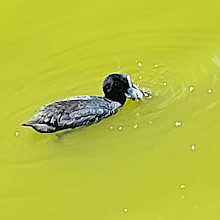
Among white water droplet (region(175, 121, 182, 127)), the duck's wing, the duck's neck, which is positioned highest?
the duck's neck

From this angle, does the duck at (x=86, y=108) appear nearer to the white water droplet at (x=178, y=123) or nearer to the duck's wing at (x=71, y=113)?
the duck's wing at (x=71, y=113)

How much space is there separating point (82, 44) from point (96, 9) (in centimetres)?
61

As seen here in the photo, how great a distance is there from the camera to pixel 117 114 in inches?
194

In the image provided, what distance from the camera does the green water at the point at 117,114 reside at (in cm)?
418

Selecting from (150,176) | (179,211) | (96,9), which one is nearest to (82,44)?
(96,9)

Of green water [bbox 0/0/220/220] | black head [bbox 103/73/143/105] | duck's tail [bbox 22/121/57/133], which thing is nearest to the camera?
green water [bbox 0/0/220/220]

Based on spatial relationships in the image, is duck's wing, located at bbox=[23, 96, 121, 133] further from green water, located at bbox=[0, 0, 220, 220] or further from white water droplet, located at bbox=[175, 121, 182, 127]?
white water droplet, located at bbox=[175, 121, 182, 127]

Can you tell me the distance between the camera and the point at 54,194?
4273 millimetres

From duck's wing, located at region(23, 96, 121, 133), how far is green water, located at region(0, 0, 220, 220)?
84 mm

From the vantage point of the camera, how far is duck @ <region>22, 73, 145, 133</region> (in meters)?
4.64

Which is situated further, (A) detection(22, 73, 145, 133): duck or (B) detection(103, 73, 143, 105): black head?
(B) detection(103, 73, 143, 105): black head

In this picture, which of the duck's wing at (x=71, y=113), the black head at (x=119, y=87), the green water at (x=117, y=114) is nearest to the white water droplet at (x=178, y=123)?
the green water at (x=117, y=114)

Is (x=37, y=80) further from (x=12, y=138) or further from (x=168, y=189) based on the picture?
(x=168, y=189)

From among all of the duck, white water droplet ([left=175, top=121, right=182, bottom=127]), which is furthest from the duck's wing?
white water droplet ([left=175, top=121, right=182, bottom=127])
